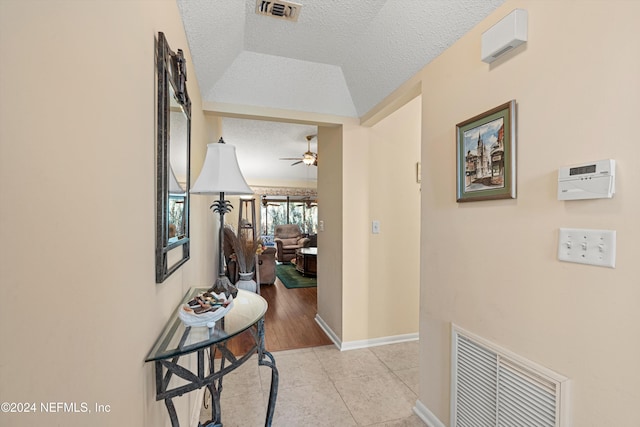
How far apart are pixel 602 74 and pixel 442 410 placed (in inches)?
71.7

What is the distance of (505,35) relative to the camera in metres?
1.25

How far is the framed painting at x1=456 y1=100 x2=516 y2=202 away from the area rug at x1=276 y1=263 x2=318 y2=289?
4.20m

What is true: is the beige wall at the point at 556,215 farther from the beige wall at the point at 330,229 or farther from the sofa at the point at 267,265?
the sofa at the point at 267,265

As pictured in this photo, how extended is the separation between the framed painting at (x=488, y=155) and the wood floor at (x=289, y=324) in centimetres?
221

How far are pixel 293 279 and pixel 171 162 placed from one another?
16.3ft

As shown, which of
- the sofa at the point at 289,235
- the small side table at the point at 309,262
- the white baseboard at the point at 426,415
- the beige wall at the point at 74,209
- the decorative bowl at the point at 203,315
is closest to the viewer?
the beige wall at the point at 74,209

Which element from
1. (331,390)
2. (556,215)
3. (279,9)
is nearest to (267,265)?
(331,390)

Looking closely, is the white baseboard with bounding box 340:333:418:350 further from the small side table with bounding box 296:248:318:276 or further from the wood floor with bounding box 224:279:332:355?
the small side table with bounding box 296:248:318:276

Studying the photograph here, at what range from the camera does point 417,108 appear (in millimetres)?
3004

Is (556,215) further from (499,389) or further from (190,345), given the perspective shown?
(190,345)

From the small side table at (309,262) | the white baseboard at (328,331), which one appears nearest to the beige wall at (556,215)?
the white baseboard at (328,331)

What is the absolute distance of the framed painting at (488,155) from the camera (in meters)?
1.28

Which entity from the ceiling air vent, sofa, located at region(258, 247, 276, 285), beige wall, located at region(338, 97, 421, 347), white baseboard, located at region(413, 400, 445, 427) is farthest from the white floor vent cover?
sofa, located at region(258, 247, 276, 285)

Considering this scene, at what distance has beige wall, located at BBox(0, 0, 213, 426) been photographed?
0.36 meters
